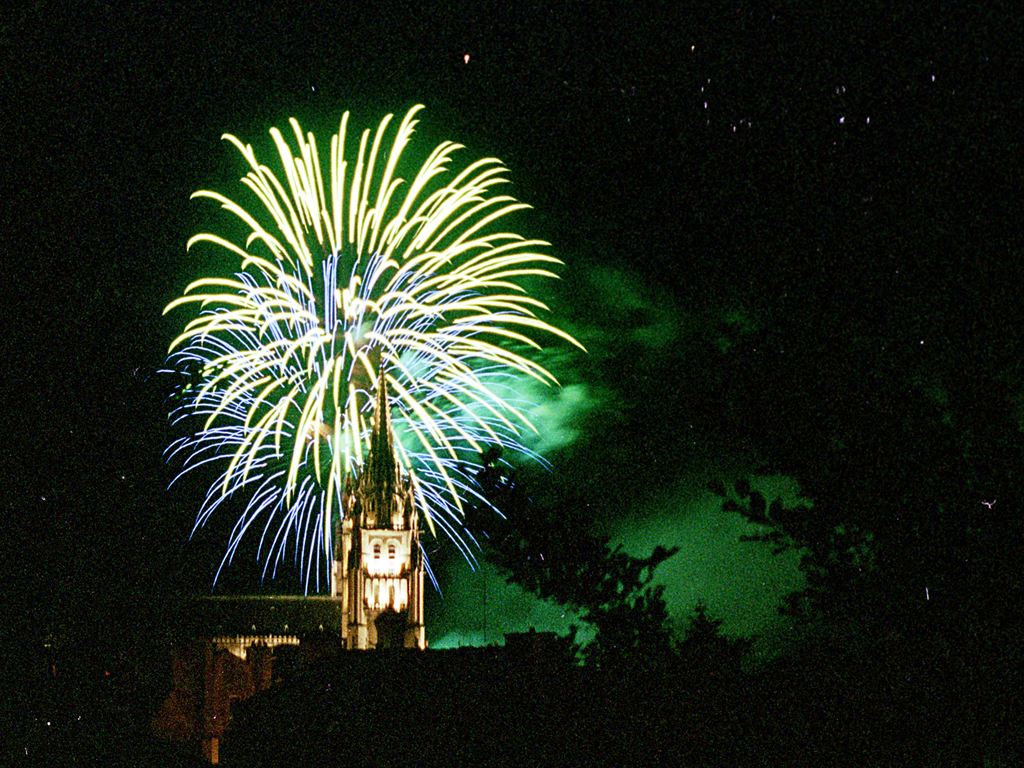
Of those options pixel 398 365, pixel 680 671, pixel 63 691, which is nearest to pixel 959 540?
pixel 680 671

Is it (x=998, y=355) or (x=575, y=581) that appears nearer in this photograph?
(x=998, y=355)

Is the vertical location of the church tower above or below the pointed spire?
below

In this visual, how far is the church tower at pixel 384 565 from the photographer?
37103mm

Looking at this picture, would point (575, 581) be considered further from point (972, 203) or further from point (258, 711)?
point (258, 711)

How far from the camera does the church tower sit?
37.1 m

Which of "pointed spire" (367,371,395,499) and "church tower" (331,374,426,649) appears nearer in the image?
"pointed spire" (367,371,395,499)

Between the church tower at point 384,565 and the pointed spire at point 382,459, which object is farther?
the church tower at point 384,565

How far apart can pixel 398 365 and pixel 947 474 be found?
65.3 feet

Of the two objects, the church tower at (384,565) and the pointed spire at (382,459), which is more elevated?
the pointed spire at (382,459)

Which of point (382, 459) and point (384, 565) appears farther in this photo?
point (384, 565)

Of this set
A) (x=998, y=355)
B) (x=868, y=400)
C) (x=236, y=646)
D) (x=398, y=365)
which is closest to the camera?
(x=998, y=355)

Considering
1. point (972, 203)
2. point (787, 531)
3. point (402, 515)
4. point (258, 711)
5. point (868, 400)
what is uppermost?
point (402, 515)

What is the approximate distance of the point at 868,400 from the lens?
10.2 ft

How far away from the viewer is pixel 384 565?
37.8 m
